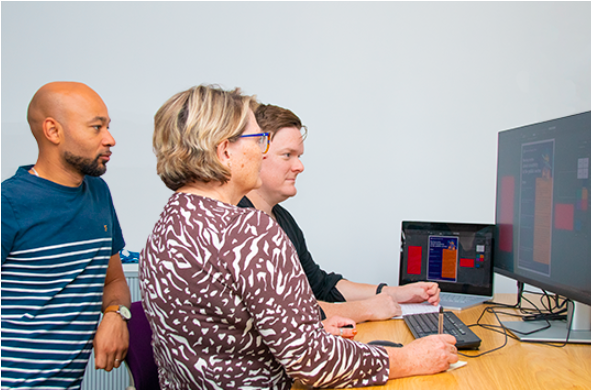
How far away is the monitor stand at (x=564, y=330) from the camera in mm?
1301

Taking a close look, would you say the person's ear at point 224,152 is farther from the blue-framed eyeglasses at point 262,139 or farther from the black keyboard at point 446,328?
the black keyboard at point 446,328

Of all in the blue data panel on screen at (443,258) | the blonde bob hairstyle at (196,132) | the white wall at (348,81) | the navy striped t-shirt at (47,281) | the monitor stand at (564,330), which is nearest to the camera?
the blonde bob hairstyle at (196,132)

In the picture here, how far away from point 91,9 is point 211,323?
231 cm

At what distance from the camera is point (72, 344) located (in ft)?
4.24

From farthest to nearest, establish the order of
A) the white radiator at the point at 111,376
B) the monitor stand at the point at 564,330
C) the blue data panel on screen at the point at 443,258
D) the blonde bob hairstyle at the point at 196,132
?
the white radiator at the point at 111,376, the blue data panel on screen at the point at 443,258, the monitor stand at the point at 564,330, the blonde bob hairstyle at the point at 196,132

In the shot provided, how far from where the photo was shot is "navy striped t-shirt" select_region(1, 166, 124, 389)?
119cm

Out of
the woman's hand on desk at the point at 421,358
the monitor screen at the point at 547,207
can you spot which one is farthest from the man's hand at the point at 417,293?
the woman's hand on desk at the point at 421,358

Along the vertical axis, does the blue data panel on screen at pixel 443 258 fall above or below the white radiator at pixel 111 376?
above

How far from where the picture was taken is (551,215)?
1.38 metres

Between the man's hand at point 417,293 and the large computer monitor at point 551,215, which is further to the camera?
the man's hand at point 417,293

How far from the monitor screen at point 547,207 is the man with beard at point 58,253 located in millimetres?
1308

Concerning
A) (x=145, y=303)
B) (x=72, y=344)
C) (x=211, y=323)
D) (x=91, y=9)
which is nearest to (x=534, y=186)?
(x=211, y=323)

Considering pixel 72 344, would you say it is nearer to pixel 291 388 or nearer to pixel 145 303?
pixel 145 303

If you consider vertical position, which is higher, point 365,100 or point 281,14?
point 281,14
